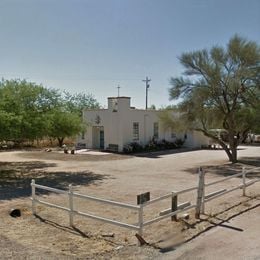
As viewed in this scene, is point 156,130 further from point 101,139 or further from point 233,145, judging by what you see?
point 233,145

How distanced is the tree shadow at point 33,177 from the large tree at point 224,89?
28.0 feet

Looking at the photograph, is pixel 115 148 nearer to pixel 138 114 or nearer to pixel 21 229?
pixel 138 114

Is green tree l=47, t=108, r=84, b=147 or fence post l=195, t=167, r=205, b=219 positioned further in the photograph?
green tree l=47, t=108, r=84, b=147

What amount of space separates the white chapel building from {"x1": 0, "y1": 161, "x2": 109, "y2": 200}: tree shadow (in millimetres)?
11925

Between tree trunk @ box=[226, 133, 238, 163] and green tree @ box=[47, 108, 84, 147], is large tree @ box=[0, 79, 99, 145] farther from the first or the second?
tree trunk @ box=[226, 133, 238, 163]

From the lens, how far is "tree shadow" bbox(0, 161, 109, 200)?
13.6 m

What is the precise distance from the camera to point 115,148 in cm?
3228

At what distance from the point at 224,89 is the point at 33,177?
12.6m

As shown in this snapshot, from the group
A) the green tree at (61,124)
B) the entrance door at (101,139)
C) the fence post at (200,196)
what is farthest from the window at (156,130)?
the fence post at (200,196)

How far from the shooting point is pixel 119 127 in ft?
105

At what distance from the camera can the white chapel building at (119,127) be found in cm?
3219

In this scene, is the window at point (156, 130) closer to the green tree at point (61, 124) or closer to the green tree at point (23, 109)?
the green tree at point (61, 124)

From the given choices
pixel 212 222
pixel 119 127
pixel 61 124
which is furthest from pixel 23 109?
pixel 119 127

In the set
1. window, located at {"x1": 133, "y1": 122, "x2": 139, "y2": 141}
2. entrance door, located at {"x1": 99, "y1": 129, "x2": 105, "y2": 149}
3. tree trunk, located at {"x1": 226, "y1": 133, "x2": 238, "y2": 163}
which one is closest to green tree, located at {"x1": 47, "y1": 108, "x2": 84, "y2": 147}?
tree trunk, located at {"x1": 226, "y1": 133, "x2": 238, "y2": 163}
